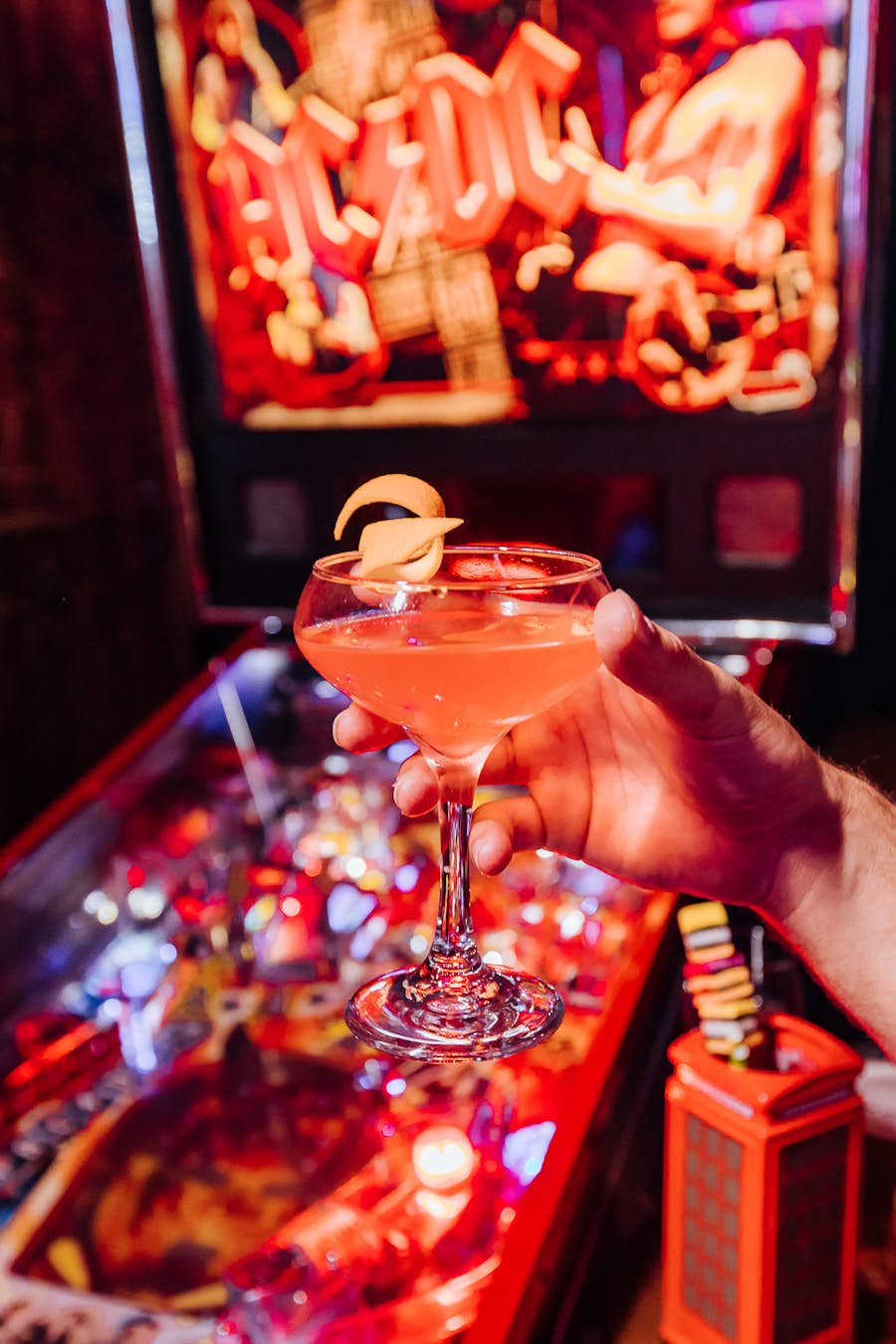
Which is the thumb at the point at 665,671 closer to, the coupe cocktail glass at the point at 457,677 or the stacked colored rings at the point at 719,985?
the coupe cocktail glass at the point at 457,677

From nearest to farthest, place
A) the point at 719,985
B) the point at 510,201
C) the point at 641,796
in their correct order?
the point at 641,796 → the point at 719,985 → the point at 510,201

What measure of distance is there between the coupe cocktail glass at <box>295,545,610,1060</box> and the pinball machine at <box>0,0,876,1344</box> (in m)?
0.21

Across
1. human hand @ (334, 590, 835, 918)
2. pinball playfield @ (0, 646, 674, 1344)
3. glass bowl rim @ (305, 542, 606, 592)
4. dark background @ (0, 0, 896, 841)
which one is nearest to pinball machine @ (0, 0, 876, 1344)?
pinball playfield @ (0, 646, 674, 1344)

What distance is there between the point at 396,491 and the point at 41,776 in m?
2.22

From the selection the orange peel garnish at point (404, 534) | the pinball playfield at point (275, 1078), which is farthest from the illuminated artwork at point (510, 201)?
the orange peel garnish at point (404, 534)

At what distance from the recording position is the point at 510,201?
2.17 metres

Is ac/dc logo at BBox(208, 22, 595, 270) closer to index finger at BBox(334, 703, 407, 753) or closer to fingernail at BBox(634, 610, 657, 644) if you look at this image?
index finger at BBox(334, 703, 407, 753)

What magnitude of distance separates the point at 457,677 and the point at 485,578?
0.13 meters

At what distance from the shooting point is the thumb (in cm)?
83

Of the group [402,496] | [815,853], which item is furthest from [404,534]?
[815,853]

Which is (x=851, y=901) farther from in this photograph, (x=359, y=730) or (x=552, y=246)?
(x=552, y=246)

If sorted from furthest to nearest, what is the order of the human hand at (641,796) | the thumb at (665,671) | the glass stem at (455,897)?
the human hand at (641,796) → the glass stem at (455,897) → the thumb at (665,671)

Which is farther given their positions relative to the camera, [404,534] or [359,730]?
[359,730]

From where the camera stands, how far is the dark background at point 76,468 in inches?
104
